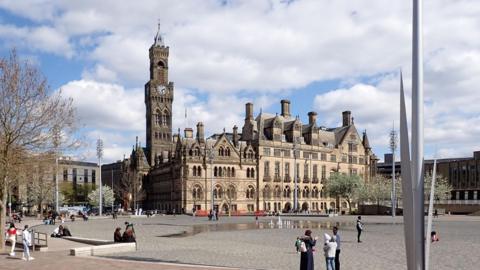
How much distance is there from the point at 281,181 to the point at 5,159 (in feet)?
282

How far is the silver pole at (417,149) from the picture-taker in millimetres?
12750

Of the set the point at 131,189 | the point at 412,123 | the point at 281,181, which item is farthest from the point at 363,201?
the point at 412,123

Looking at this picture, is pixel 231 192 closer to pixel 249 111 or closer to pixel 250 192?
pixel 250 192

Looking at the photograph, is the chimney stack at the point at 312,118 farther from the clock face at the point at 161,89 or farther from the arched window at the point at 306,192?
the clock face at the point at 161,89

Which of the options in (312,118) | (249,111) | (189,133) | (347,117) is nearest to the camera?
(189,133)

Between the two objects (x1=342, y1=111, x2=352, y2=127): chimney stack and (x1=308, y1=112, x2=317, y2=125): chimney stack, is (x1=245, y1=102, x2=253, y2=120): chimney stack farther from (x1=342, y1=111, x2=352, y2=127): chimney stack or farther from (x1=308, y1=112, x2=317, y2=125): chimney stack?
(x1=342, y1=111, x2=352, y2=127): chimney stack

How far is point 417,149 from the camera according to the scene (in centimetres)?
1298

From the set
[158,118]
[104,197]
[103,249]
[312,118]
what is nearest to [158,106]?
[158,118]

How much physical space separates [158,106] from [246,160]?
3377 centimetres

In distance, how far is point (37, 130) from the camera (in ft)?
99.0

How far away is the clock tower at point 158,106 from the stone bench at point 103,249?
98690mm

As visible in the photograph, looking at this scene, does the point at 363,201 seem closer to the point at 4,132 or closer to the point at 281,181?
the point at 281,181

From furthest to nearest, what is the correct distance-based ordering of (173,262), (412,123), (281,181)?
(281,181) → (173,262) → (412,123)

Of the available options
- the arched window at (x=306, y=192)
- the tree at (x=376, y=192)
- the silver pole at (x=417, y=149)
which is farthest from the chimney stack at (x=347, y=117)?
the silver pole at (x=417, y=149)
